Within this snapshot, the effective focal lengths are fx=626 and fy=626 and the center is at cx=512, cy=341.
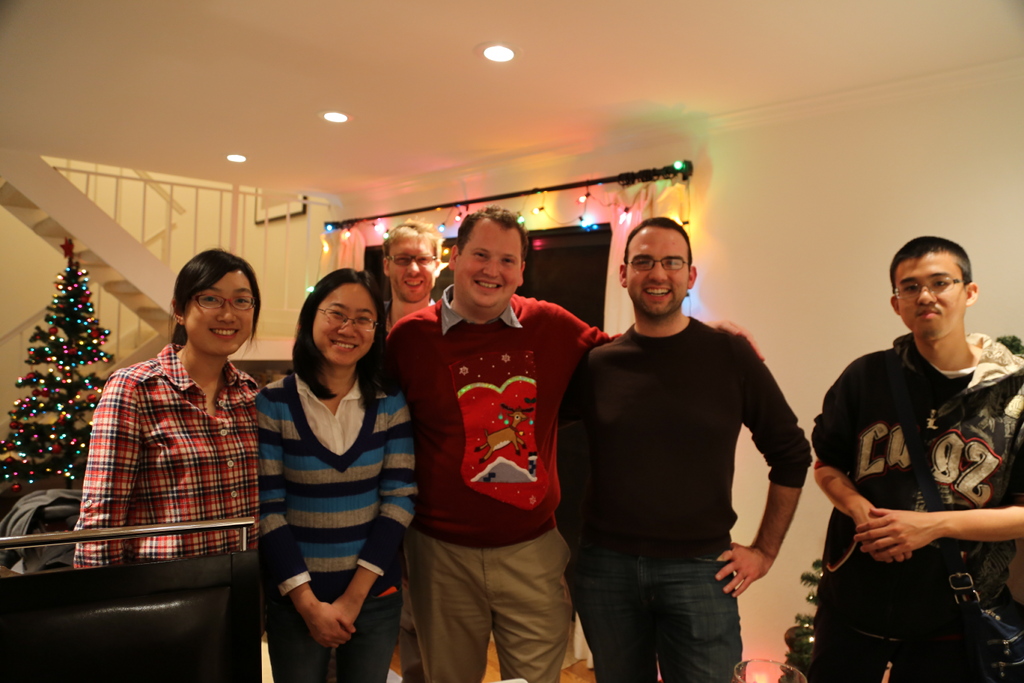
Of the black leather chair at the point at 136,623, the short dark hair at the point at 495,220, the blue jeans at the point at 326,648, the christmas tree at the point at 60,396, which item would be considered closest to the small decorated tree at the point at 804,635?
the blue jeans at the point at 326,648

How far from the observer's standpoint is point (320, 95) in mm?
3182

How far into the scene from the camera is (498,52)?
2619 millimetres

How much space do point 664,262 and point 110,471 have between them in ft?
4.65

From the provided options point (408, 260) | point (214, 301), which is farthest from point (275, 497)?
point (408, 260)

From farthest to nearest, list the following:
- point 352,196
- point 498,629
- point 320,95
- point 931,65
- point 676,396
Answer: point 352,196 < point 320,95 < point 931,65 < point 498,629 < point 676,396

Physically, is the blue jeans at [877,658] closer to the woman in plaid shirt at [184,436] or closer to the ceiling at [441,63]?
the woman in plaid shirt at [184,436]

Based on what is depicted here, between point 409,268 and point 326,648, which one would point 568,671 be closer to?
point 326,648

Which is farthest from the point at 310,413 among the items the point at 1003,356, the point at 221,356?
the point at 1003,356

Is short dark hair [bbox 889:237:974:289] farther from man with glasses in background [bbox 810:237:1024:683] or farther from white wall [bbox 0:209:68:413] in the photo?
white wall [bbox 0:209:68:413]

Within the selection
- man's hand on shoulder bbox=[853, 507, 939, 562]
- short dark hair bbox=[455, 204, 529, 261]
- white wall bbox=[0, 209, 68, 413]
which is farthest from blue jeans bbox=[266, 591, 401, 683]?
white wall bbox=[0, 209, 68, 413]

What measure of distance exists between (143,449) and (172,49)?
2.06 m

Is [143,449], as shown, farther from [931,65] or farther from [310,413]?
[931,65]

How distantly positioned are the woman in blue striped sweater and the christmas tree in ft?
12.7

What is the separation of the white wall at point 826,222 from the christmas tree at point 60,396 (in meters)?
4.14
